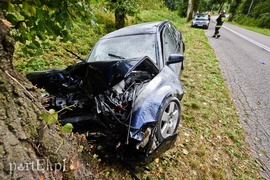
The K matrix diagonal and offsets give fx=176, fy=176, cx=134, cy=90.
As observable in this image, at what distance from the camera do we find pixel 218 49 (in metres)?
8.53

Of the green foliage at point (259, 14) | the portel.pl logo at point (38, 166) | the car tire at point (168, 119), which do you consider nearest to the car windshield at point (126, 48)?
the car tire at point (168, 119)

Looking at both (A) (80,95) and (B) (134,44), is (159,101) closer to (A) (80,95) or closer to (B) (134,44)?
(A) (80,95)

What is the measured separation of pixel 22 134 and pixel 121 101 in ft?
3.83

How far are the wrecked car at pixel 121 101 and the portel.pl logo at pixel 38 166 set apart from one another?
0.70m

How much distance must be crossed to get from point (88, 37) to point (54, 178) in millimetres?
6487

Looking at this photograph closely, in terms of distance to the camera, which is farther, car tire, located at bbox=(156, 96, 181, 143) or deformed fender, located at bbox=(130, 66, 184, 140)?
car tire, located at bbox=(156, 96, 181, 143)

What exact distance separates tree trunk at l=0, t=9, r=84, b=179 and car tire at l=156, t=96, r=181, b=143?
1176 mm

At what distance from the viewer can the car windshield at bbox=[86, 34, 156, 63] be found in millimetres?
2977

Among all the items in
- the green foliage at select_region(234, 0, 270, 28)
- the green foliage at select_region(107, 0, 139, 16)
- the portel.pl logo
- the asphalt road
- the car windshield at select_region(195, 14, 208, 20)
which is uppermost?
the green foliage at select_region(107, 0, 139, 16)

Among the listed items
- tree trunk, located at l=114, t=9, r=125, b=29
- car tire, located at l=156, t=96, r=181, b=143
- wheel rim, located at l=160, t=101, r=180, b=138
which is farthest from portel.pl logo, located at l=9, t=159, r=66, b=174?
tree trunk, located at l=114, t=9, r=125, b=29

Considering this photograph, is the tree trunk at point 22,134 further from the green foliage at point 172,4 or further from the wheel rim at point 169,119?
the green foliage at point 172,4

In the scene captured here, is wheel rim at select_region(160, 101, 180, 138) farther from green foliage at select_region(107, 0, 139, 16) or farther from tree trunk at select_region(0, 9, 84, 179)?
green foliage at select_region(107, 0, 139, 16)

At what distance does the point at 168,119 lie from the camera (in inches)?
95.4

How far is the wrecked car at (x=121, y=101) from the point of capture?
1.96 m
